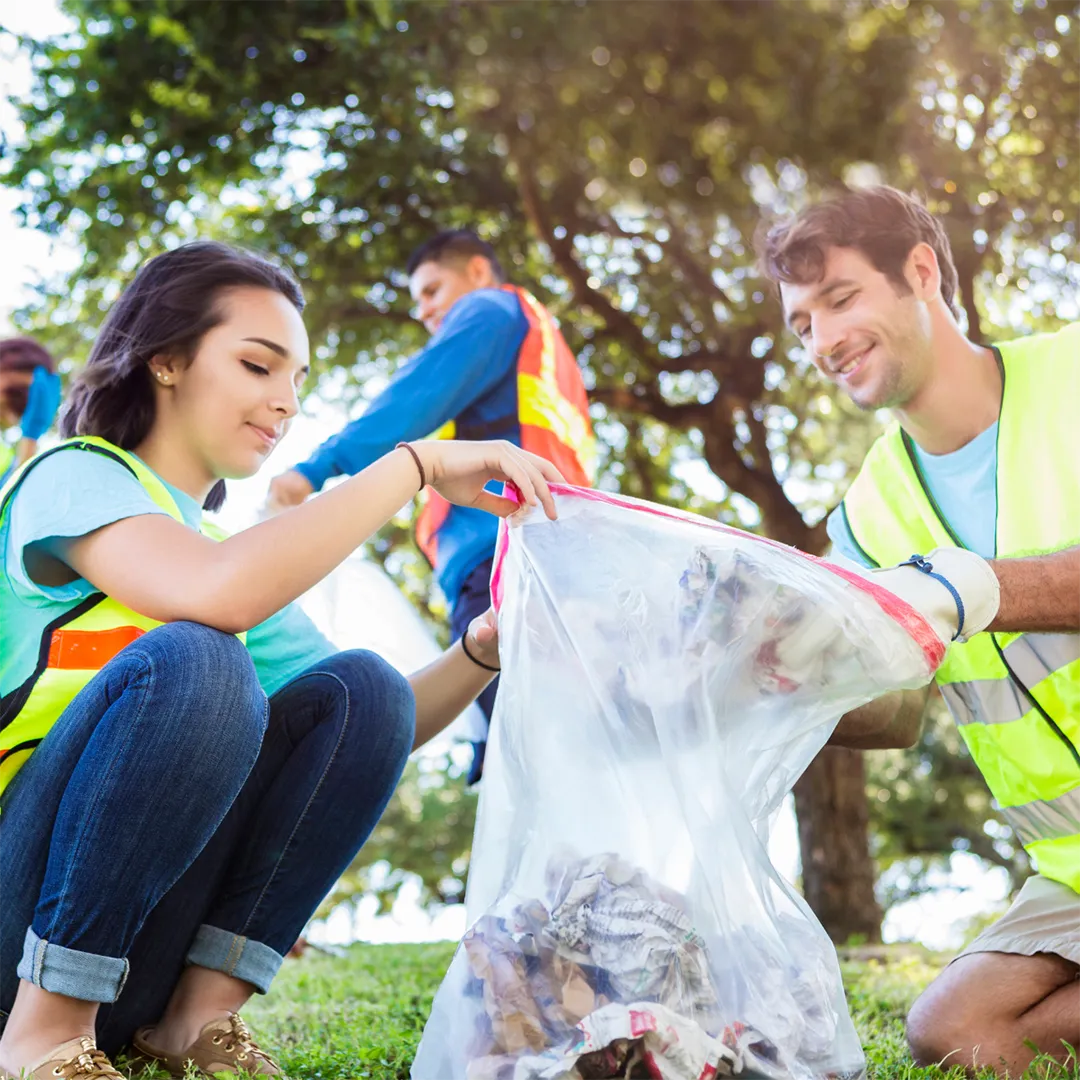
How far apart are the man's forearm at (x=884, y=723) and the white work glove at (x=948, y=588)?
16.6 inches

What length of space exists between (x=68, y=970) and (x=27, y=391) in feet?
8.74

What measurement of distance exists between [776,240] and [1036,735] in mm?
1165

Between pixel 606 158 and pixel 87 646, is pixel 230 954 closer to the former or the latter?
pixel 87 646

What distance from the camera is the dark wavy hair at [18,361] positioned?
3.74 m

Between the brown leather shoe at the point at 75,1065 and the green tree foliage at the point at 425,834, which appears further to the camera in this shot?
the green tree foliage at the point at 425,834

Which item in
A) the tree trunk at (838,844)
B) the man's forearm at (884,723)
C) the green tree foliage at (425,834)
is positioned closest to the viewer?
the man's forearm at (884,723)

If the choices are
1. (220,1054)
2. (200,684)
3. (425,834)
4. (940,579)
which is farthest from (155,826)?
(425,834)

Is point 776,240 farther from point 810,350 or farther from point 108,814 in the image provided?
point 108,814

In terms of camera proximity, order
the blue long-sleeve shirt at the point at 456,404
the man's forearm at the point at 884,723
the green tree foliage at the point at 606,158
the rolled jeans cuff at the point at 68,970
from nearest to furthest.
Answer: the rolled jeans cuff at the point at 68,970
the man's forearm at the point at 884,723
the blue long-sleeve shirt at the point at 456,404
the green tree foliage at the point at 606,158

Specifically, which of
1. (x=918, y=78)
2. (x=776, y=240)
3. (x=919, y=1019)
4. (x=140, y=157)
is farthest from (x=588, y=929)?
(x=918, y=78)

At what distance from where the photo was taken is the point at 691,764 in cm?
146

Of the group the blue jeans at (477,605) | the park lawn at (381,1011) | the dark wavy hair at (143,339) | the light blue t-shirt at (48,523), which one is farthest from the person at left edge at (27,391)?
the light blue t-shirt at (48,523)

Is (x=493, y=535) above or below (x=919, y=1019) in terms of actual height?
above

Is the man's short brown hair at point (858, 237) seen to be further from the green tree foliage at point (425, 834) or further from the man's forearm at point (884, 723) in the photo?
the green tree foliage at point (425, 834)
